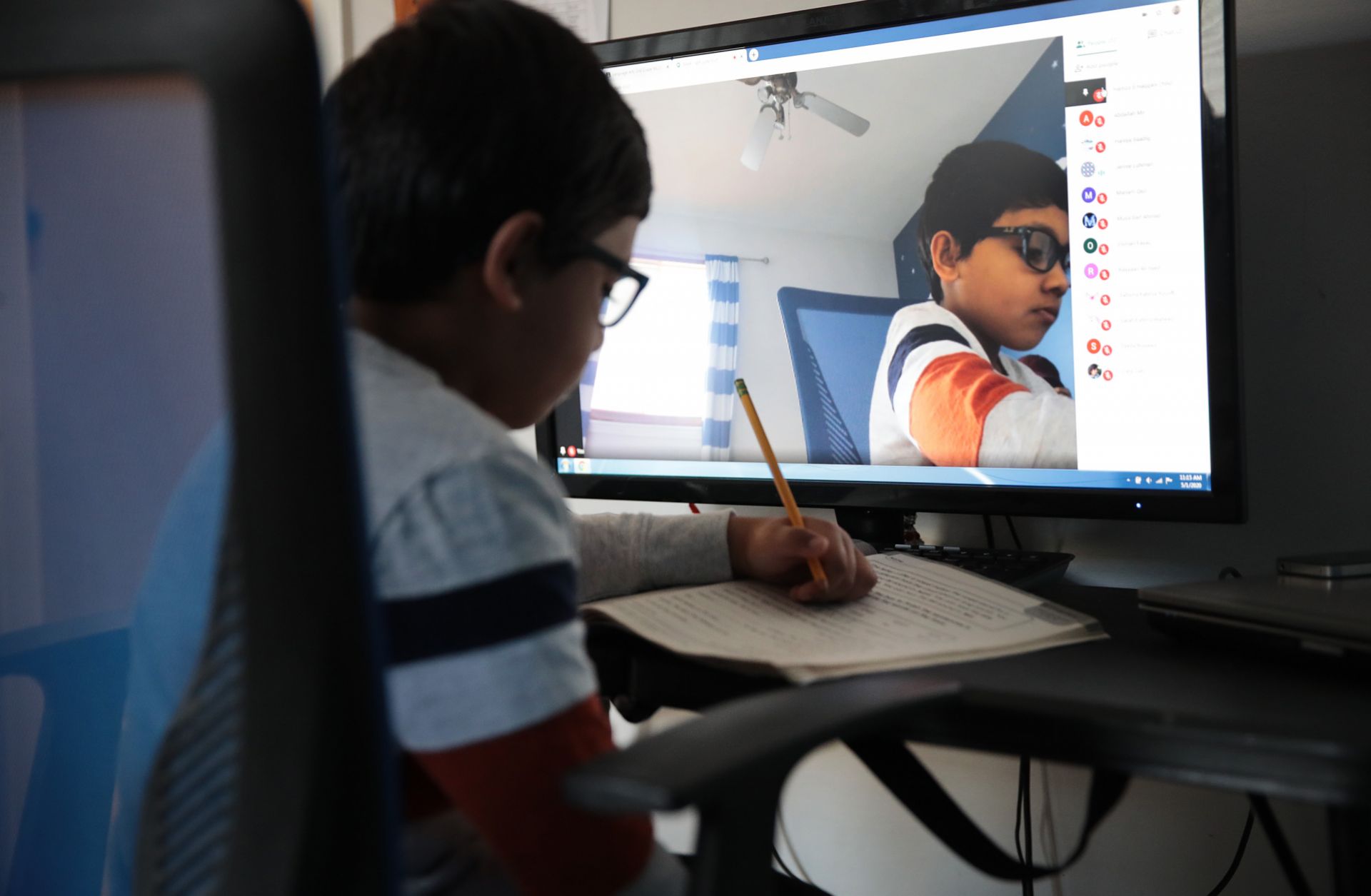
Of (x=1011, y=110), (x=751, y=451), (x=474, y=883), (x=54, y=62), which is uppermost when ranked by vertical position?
(x=1011, y=110)

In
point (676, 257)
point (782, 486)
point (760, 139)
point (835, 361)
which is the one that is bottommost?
point (782, 486)

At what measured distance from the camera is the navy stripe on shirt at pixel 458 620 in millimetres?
447

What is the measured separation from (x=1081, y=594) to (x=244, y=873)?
66cm

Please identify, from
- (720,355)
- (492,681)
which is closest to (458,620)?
(492,681)

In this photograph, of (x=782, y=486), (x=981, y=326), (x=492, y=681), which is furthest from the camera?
(x=981, y=326)

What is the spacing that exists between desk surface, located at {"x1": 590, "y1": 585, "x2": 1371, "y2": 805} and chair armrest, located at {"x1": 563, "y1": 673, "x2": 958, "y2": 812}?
1.7 inches

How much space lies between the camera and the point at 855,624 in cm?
69

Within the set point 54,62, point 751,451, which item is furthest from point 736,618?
point 54,62

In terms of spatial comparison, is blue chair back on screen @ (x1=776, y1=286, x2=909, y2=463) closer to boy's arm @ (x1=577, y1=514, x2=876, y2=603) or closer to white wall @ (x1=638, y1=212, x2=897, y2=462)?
white wall @ (x1=638, y1=212, x2=897, y2=462)

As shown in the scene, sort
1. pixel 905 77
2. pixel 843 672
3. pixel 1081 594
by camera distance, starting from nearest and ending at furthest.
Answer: pixel 843 672 → pixel 1081 594 → pixel 905 77

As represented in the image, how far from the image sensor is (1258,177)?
97 cm

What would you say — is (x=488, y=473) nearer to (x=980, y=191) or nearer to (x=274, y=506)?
(x=274, y=506)

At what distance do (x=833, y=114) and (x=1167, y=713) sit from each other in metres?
0.67

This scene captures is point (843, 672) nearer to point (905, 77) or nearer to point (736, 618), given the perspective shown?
point (736, 618)
